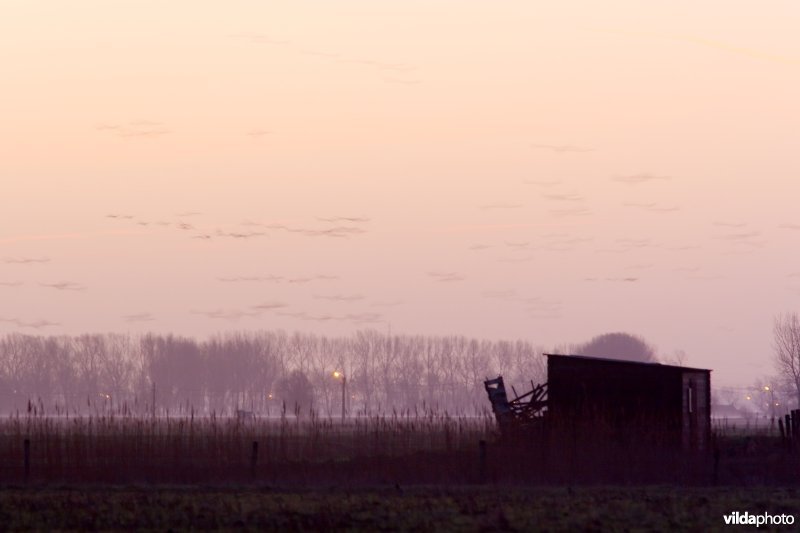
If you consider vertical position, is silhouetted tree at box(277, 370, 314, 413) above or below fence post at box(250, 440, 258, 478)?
above

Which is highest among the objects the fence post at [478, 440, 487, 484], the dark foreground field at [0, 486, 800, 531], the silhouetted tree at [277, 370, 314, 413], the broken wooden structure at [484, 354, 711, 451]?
the silhouetted tree at [277, 370, 314, 413]

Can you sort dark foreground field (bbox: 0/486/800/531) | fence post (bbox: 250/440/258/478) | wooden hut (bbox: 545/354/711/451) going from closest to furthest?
dark foreground field (bbox: 0/486/800/531), fence post (bbox: 250/440/258/478), wooden hut (bbox: 545/354/711/451)

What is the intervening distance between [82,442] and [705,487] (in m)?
17.0

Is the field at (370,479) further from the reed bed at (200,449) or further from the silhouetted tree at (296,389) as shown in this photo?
the silhouetted tree at (296,389)

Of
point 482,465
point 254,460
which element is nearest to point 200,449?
point 254,460

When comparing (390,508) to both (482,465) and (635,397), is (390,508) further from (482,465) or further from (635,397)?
(635,397)

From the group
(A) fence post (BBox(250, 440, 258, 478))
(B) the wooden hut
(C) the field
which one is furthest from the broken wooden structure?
(A) fence post (BBox(250, 440, 258, 478))

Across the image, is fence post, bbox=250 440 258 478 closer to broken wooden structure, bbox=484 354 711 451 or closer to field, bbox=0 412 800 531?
field, bbox=0 412 800 531

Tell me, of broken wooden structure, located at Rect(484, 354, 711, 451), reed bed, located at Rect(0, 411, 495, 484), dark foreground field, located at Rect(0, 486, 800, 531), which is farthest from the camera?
broken wooden structure, located at Rect(484, 354, 711, 451)

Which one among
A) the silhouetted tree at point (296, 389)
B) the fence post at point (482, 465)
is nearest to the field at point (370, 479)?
the fence post at point (482, 465)

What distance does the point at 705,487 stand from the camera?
33062mm

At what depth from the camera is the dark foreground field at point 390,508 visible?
74.8 feet

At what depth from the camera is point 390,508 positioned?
25.8 metres

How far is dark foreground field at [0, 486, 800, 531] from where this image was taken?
22.8 meters
